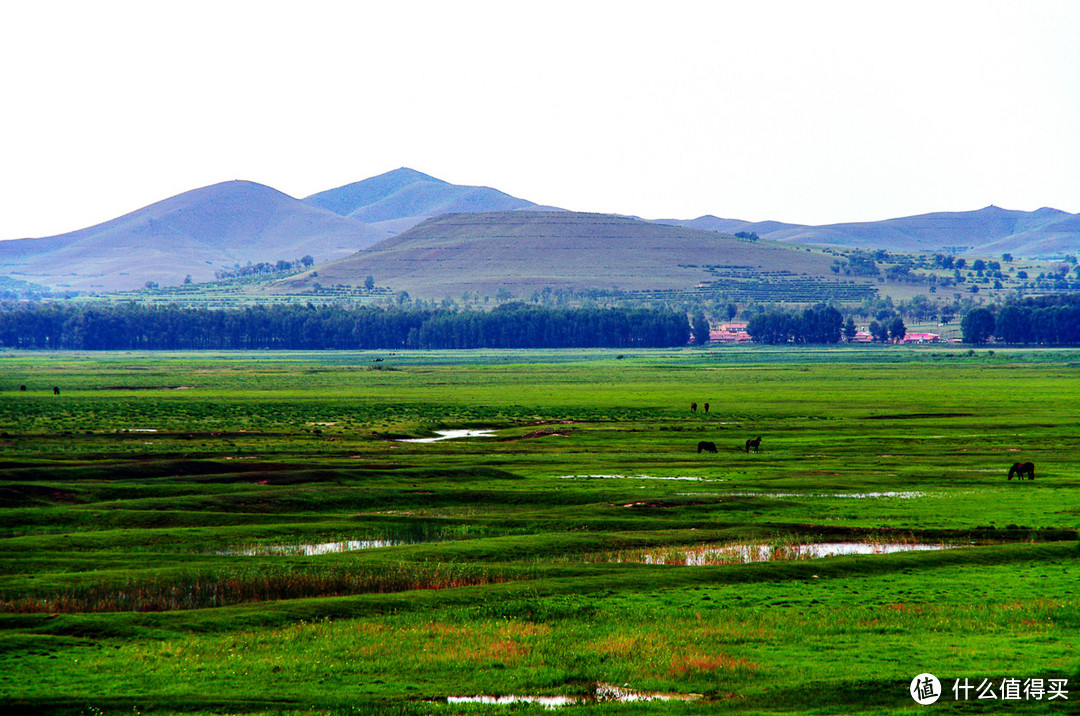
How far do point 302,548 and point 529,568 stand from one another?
32.0 ft

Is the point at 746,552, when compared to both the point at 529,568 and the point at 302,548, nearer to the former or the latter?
the point at 529,568

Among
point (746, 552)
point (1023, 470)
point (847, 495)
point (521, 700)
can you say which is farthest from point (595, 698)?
point (1023, 470)

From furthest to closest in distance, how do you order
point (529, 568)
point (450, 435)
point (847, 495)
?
point (450, 435) < point (847, 495) < point (529, 568)

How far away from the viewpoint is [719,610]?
91.7ft

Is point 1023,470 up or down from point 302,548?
up

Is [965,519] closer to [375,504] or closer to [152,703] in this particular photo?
[375,504]

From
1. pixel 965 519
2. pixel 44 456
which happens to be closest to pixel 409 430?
pixel 44 456

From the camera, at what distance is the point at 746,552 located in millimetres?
36594

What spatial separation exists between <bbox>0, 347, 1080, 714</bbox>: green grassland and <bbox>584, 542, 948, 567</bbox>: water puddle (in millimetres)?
205

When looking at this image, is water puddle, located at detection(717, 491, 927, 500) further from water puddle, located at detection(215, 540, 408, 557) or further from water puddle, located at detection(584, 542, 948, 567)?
water puddle, located at detection(215, 540, 408, 557)

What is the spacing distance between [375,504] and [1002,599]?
91.0ft

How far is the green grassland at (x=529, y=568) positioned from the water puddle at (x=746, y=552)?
0.21 m

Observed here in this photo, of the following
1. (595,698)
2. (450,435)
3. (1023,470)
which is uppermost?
(1023,470)

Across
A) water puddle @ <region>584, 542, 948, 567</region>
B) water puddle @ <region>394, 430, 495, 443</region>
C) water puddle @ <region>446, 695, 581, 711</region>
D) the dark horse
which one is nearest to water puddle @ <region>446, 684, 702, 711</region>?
water puddle @ <region>446, 695, 581, 711</region>
